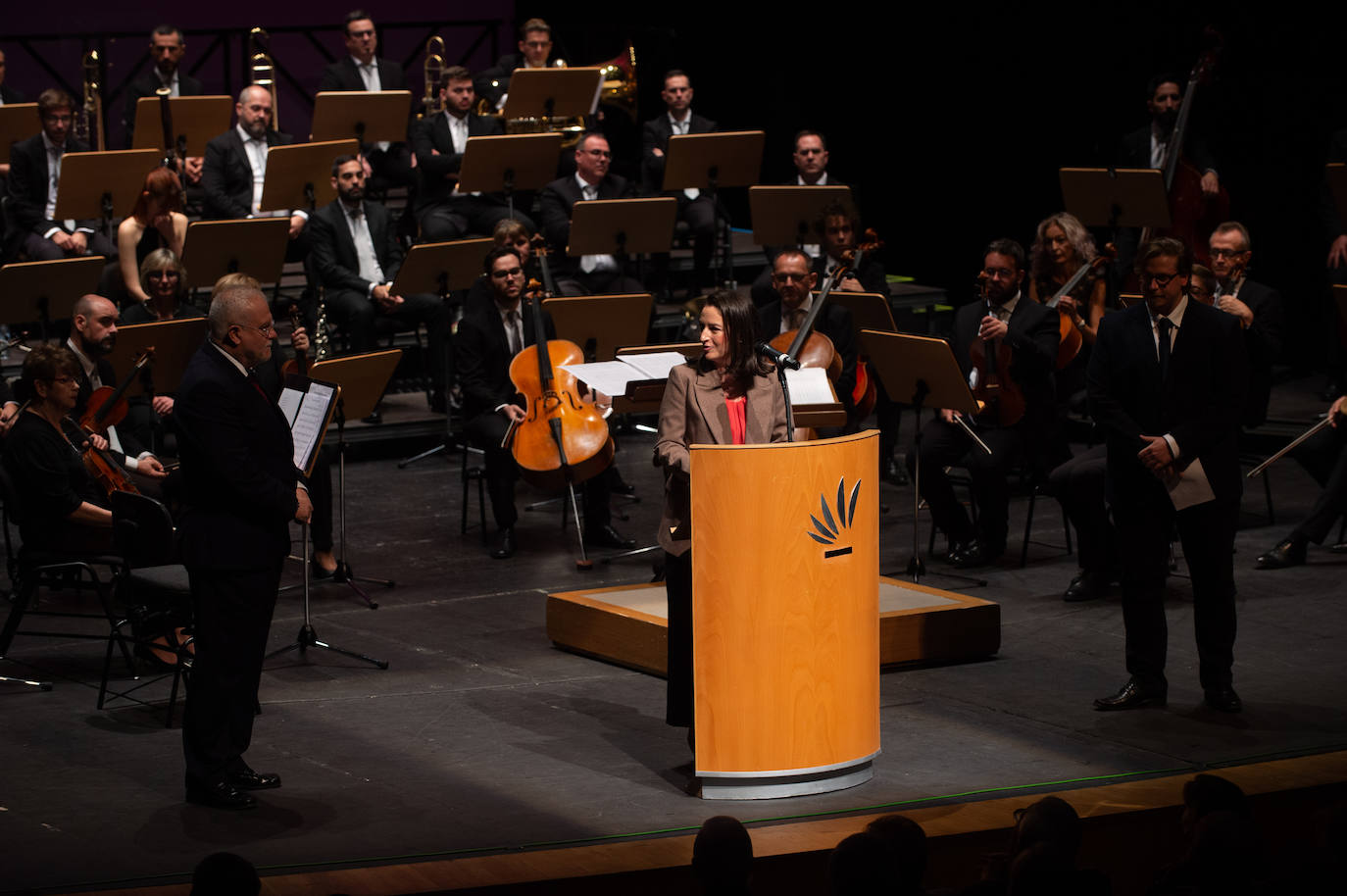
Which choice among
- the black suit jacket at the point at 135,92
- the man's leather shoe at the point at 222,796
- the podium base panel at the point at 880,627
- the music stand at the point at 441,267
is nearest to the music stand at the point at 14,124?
the black suit jacket at the point at 135,92

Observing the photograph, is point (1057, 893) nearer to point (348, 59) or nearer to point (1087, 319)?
point (1087, 319)

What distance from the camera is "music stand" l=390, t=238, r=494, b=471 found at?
862 cm

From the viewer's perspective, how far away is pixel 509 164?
9.59 m

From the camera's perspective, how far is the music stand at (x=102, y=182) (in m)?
8.77

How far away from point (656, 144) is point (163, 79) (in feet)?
9.64

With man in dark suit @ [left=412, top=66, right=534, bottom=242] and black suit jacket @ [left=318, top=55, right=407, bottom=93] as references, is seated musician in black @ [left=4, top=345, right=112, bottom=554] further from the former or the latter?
black suit jacket @ [left=318, top=55, right=407, bottom=93]

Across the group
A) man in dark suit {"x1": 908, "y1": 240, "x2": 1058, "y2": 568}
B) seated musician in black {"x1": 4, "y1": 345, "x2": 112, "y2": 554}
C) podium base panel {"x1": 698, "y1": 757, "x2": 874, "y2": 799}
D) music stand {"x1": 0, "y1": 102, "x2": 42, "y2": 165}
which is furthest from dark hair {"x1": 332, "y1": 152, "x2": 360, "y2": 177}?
podium base panel {"x1": 698, "y1": 757, "x2": 874, "y2": 799}

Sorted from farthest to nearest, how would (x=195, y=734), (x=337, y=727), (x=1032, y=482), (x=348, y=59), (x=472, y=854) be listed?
(x=348, y=59), (x=1032, y=482), (x=337, y=727), (x=195, y=734), (x=472, y=854)

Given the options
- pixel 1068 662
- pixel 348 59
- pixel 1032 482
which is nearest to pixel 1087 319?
pixel 1032 482

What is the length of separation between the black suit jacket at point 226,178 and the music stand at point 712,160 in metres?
2.32

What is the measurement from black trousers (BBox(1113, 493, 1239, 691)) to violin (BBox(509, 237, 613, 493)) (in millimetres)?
2653

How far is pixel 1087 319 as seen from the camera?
7.83 m

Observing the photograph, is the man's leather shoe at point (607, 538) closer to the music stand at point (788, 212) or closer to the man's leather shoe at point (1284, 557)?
the music stand at point (788, 212)

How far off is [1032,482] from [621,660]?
214 cm
